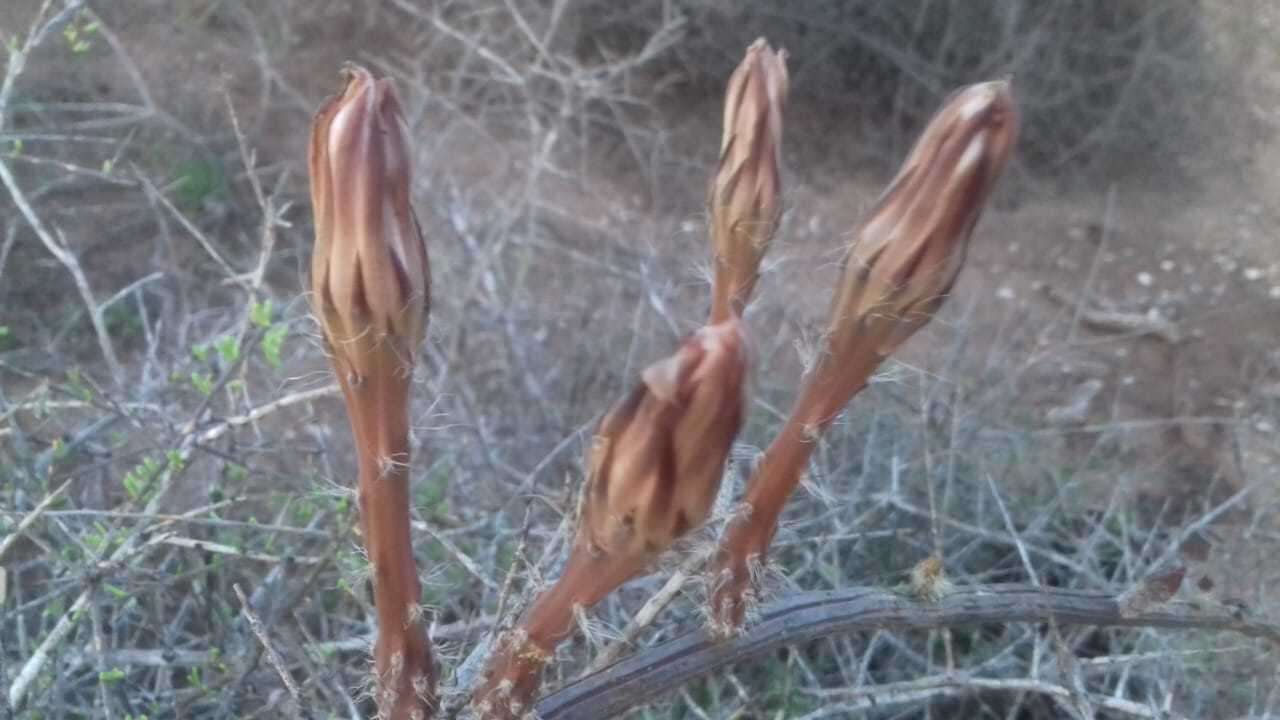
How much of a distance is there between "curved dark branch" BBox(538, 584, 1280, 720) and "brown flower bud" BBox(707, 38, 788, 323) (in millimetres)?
214

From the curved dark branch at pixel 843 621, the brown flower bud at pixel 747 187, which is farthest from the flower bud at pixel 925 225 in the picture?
the curved dark branch at pixel 843 621

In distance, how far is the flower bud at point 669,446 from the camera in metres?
0.45

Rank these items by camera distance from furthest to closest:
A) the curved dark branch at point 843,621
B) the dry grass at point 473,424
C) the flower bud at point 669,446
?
the dry grass at point 473,424 < the curved dark branch at point 843,621 < the flower bud at point 669,446

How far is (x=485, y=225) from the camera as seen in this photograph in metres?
2.72

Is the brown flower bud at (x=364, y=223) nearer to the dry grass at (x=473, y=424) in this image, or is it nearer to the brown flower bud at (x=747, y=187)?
the dry grass at (x=473, y=424)

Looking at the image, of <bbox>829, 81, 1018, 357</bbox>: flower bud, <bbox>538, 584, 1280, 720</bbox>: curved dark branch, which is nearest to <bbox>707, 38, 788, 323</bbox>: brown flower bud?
<bbox>829, 81, 1018, 357</bbox>: flower bud

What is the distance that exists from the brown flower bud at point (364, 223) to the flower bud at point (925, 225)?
9.5 inches

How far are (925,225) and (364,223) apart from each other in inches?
11.4

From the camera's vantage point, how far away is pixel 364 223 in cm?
54

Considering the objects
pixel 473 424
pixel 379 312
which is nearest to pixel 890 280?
pixel 379 312

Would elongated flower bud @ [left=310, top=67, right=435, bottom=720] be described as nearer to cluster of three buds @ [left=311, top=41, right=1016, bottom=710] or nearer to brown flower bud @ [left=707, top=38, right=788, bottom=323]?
cluster of three buds @ [left=311, top=41, right=1016, bottom=710]

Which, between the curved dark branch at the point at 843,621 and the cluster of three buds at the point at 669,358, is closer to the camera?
the cluster of three buds at the point at 669,358

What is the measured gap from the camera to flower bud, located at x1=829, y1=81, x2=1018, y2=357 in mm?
552

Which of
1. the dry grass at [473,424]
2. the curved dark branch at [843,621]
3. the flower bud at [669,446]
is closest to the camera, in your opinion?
the flower bud at [669,446]
